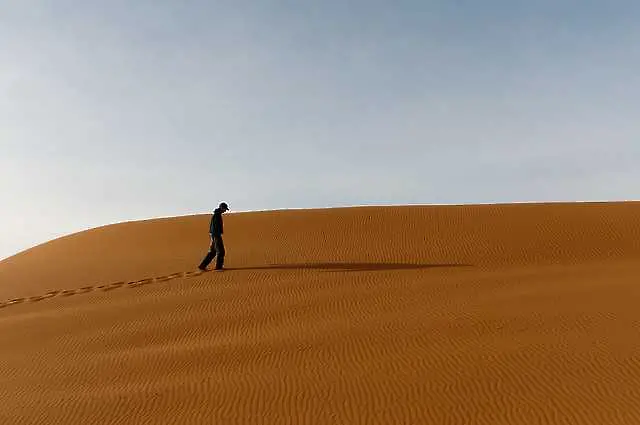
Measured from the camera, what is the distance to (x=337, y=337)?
29.2 feet

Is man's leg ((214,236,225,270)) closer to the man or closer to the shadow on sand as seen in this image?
the man

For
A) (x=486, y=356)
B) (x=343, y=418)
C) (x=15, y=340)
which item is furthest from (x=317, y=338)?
(x=15, y=340)

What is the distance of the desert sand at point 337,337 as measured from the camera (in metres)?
6.18

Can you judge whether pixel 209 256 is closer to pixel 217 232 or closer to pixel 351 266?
pixel 217 232

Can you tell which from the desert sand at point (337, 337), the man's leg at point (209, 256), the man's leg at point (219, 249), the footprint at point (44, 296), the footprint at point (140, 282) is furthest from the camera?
the man's leg at point (209, 256)

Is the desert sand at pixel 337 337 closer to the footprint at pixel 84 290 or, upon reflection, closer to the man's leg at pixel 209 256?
the footprint at pixel 84 290

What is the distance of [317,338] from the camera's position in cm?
895

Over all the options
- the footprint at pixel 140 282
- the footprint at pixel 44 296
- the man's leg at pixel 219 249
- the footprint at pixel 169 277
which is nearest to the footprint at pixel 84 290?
the footprint at pixel 44 296

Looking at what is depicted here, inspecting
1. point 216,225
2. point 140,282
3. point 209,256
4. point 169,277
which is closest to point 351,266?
point 209,256

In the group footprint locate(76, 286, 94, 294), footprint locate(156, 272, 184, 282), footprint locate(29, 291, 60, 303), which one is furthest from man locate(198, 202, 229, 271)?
footprint locate(29, 291, 60, 303)

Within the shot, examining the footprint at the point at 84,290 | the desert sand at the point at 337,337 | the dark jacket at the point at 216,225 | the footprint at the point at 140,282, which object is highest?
the dark jacket at the point at 216,225

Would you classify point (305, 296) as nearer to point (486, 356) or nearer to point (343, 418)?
point (486, 356)

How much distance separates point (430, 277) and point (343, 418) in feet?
30.4

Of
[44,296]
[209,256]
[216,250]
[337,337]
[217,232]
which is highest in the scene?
[217,232]
